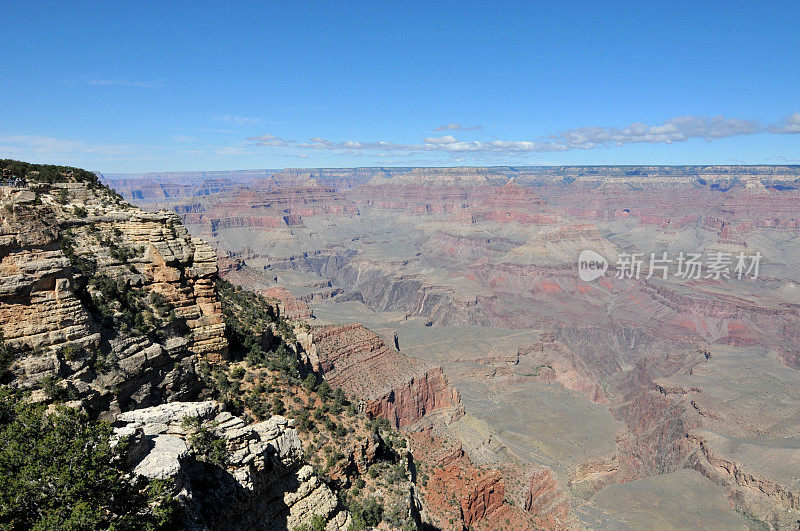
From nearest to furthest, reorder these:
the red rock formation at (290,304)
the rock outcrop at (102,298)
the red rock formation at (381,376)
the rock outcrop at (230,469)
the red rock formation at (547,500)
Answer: the rock outcrop at (230,469)
the rock outcrop at (102,298)
the red rock formation at (547,500)
the red rock formation at (381,376)
the red rock formation at (290,304)

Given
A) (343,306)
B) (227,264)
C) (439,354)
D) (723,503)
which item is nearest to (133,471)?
(723,503)

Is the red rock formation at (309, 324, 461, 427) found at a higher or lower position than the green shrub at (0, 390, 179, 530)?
lower

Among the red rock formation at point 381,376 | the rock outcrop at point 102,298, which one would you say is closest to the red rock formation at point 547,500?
the red rock formation at point 381,376

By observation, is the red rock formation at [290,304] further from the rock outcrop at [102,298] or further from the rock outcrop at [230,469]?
the rock outcrop at [230,469]

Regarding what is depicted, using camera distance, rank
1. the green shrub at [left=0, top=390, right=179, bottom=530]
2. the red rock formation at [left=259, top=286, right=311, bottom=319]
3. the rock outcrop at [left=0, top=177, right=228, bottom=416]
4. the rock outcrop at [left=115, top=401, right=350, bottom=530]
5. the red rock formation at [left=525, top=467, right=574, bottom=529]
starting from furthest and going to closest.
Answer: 1. the red rock formation at [left=259, top=286, right=311, bottom=319]
2. the red rock formation at [left=525, top=467, right=574, bottom=529]
3. the rock outcrop at [left=0, top=177, right=228, bottom=416]
4. the rock outcrop at [left=115, top=401, right=350, bottom=530]
5. the green shrub at [left=0, top=390, right=179, bottom=530]

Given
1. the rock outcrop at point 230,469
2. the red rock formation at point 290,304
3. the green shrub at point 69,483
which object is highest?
the green shrub at point 69,483

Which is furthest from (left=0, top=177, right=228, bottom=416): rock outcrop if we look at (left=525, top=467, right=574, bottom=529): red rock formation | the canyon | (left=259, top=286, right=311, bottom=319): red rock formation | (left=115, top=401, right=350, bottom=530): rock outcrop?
(left=259, top=286, right=311, bottom=319): red rock formation

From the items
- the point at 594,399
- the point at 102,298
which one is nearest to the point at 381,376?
Answer: the point at 102,298

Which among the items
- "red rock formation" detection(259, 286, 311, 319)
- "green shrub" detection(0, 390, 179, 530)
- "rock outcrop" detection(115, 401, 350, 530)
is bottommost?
"red rock formation" detection(259, 286, 311, 319)

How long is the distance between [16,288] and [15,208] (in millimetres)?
2807

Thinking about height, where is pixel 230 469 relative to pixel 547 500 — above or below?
above

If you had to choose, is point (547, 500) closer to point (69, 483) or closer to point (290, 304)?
point (69, 483)

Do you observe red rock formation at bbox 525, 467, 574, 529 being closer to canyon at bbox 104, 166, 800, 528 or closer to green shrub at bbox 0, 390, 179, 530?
canyon at bbox 104, 166, 800, 528

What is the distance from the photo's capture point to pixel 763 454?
69.2 metres
